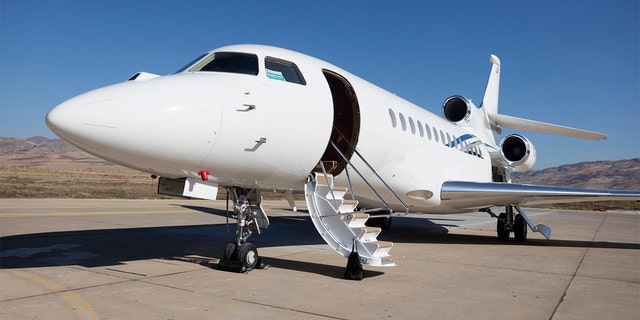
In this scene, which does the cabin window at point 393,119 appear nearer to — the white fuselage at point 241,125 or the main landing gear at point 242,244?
the white fuselage at point 241,125

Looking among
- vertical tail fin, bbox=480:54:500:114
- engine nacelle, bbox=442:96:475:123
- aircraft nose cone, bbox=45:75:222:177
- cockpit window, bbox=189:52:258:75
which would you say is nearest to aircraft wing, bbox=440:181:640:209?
engine nacelle, bbox=442:96:475:123

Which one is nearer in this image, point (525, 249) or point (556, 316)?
point (556, 316)

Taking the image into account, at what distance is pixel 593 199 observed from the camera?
39.0ft

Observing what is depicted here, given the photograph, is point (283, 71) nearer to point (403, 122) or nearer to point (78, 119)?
point (78, 119)

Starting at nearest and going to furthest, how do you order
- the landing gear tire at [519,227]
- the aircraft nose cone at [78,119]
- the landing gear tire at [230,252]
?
the aircraft nose cone at [78,119], the landing gear tire at [230,252], the landing gear tire at [519,227]

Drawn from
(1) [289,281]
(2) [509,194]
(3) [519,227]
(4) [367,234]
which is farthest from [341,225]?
(3) [519,227]

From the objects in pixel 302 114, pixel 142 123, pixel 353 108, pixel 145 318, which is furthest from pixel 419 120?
pixel 145 318

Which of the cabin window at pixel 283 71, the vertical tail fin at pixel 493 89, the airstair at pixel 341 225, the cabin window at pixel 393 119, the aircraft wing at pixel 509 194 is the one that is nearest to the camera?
the cabin window at pixel 283 71

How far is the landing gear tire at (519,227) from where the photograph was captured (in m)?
13.5

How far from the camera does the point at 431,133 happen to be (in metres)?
11.9

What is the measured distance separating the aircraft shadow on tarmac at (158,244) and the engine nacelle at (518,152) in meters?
→ 2.75

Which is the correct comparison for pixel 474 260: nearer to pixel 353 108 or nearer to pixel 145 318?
pixel 353 108

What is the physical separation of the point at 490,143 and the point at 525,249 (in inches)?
259

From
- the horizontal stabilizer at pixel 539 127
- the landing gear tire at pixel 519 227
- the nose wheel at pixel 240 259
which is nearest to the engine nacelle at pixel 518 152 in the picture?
the horizontal stabilizer at pixel 539 127
